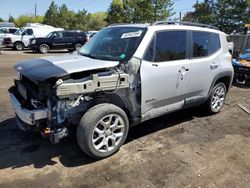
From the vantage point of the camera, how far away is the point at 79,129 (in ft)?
12.4

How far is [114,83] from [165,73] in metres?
1.01

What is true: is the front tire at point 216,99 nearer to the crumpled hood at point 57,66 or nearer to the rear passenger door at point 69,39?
the crumpled hood at point 57,66

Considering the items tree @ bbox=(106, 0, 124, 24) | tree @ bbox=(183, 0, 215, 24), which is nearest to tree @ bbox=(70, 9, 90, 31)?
tree @ bbox=(106, 0, 124, 24)

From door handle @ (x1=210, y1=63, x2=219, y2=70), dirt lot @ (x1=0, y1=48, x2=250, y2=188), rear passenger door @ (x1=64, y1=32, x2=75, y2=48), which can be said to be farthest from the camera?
rear passenger door @ (x1=64, y1=32, x2=75, y2=48)

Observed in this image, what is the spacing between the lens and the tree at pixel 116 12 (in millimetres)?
33812

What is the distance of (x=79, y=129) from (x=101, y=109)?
40 centimetres

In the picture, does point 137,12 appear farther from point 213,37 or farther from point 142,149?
point 142,149

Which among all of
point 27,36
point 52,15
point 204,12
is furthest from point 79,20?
point 27,36

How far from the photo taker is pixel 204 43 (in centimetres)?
548

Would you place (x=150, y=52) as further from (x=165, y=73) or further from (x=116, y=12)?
(x=116, y=12)

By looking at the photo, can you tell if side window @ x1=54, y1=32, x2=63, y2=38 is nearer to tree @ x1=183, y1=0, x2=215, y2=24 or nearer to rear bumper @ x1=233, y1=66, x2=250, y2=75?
rear bumper @ x1=233, y1=66, x2=250, y2=75

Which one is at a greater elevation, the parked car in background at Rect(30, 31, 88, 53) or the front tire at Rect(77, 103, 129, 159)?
the parked car in background at Rect(30, 31, 88, 53)

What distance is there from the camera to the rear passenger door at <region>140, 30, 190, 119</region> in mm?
4359

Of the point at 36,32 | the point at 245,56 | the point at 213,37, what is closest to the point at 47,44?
the point at 36,32
